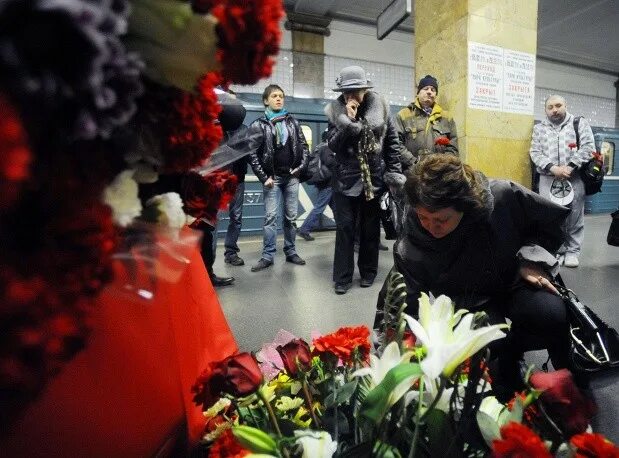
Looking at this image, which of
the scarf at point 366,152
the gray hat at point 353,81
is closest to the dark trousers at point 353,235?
the scarf at point 366,152

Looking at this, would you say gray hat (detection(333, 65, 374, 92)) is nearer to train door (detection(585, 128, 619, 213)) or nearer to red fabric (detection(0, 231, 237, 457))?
red fabric (detection(0, 231, 237, 457))

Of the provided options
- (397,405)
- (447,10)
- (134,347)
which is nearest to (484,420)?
(397,405)

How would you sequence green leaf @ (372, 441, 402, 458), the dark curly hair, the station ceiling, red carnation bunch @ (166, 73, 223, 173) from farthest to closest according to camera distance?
the station ceiling < the dark curly hair < green leaf @ (372, 441, 402, 458) < red carnation bunch @ (166, 73, 223, 173)

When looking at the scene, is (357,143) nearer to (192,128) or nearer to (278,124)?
(278,124)

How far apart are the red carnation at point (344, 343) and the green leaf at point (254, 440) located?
176 mm

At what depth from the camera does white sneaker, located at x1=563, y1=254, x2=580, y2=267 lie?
9.59ft

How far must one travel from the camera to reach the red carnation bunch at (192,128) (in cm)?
29

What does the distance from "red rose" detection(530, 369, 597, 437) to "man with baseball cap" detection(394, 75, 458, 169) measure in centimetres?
239

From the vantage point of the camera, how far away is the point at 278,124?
308 centimetres

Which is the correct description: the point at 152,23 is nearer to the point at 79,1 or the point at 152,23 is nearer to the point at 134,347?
the point at 79,1

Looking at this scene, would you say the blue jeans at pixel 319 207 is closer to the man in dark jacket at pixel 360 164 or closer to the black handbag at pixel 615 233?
the man in dark jacket at pixel 360 164

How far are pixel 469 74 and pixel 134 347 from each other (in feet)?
9.50

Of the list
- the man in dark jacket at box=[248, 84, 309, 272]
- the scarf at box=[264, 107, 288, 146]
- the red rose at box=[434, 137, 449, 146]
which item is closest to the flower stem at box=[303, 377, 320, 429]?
the red rose at box=[434, 137, 449, 146]

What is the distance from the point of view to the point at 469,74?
8.96 ft
